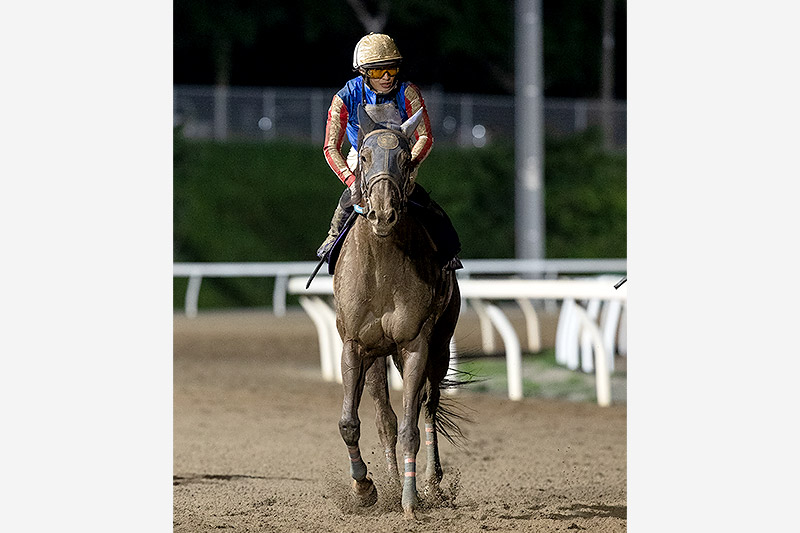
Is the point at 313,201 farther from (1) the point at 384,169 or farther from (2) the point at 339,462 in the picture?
(1) the point at 384,169

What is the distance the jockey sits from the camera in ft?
17.9

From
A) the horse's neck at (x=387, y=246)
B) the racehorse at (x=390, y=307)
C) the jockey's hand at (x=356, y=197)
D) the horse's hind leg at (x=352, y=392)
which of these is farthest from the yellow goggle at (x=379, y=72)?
the horse's hind leg at (x=352, y=392)

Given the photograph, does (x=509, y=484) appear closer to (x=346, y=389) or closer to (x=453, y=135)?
(x=346, y=389)

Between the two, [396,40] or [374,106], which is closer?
[374,106]

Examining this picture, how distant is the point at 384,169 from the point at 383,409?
1.49 m

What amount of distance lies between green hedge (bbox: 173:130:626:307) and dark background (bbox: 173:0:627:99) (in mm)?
4316

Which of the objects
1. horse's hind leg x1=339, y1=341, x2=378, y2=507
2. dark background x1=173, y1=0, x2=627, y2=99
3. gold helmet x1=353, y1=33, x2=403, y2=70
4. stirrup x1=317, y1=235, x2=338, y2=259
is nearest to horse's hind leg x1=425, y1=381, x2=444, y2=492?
horse's hind leg x1=339, y1=341, x2=378, y2=507

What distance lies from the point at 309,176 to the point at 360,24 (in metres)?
7.43

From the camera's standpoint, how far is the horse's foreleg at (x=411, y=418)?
18.2 ft

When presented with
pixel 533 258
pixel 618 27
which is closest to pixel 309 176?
pixel 533 258

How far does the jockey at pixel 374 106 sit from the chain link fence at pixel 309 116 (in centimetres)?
1927

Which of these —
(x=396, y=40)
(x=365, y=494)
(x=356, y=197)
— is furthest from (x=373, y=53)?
(x=396, y=40)

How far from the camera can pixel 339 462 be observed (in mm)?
7527

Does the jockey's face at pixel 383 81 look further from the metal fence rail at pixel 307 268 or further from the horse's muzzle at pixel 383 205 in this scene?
the metal fence rail at pixel 307 268
